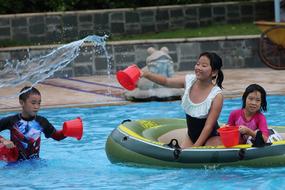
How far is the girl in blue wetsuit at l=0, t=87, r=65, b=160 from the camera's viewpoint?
7.08 meters

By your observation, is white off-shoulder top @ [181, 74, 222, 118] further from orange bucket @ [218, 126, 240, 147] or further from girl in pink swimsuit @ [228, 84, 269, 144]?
orange bucket @ [218, 126, 240, 147]

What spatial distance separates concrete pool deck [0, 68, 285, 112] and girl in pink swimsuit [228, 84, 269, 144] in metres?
3.91

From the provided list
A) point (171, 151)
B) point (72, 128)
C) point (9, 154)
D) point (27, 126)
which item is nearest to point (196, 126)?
point (171, 151)

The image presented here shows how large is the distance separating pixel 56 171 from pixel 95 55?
6487 millimetres

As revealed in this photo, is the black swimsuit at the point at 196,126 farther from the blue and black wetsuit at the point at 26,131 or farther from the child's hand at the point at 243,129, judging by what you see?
the blue and black wetsuit at the point at 26,131

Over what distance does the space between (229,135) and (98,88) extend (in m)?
5.67

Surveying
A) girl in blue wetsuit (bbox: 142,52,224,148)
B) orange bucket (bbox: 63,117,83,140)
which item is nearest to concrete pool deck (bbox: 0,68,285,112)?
orange bucket (bbox: 63,117,83,140)

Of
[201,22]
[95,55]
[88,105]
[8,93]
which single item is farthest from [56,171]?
[201,22]

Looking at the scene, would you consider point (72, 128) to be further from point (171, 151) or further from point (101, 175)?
point (171, 151)

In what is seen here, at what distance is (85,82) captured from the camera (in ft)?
41.6

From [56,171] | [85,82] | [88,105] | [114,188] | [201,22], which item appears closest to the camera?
[114,188]

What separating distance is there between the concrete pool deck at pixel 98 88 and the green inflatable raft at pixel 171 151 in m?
3.30

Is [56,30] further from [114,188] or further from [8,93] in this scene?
[114,188]

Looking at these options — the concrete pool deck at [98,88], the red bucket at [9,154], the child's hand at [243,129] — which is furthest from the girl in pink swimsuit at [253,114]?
the concrete pool deck at [98,88]
